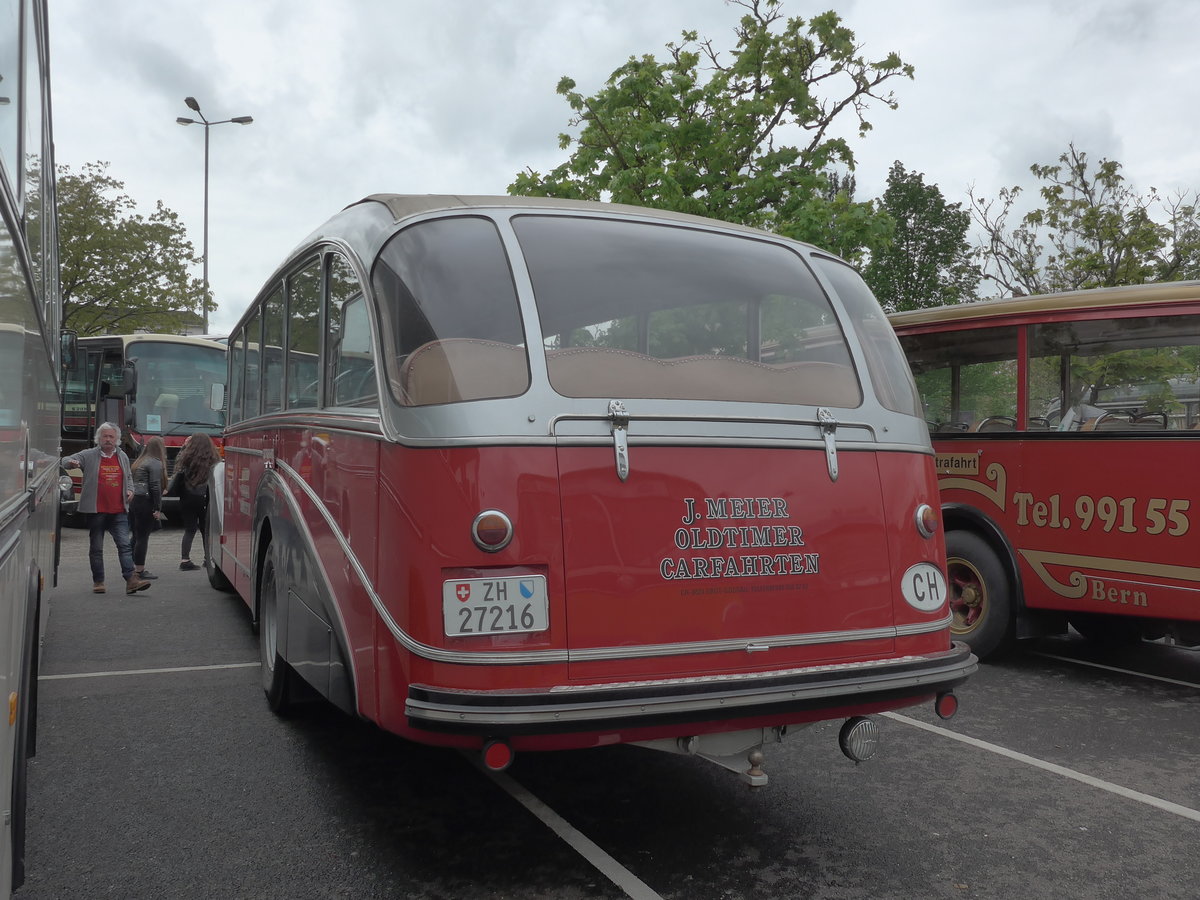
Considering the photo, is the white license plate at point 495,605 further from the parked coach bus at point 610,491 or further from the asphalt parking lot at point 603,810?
the asphalt parking lot at point 603,810

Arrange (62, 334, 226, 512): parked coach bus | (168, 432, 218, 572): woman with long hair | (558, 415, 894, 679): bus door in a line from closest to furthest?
(558, 415, 894, 679): bus door
(168, 432, 218, 572): woman with long hair
(62, 334, 226, 512): parked coach bus

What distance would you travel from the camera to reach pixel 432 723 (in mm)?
3271

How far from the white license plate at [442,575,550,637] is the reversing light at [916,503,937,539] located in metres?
1.63

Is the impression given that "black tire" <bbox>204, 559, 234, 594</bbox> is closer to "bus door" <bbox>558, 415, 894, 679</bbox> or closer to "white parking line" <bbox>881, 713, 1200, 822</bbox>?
"white parking line" <bbox>881, 713, 1200, 822</bbox>

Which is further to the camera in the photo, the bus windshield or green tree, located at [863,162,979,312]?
green tree, located at [863,162,979,312]

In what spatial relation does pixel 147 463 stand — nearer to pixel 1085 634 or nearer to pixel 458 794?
pixel 458 794

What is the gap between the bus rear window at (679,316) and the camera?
3820 millimetres

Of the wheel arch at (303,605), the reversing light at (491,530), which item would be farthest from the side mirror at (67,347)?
the reversing light at (491,530)

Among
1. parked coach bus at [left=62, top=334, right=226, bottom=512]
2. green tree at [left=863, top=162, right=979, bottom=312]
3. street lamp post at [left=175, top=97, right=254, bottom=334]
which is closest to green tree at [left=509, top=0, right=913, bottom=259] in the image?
parked coach bus at [left=62, top=334, right=226, bottom=512]

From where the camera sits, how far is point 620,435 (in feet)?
11.8

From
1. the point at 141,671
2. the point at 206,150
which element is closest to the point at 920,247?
the point at 206,150

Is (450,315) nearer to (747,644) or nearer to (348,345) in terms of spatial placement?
(348,345)

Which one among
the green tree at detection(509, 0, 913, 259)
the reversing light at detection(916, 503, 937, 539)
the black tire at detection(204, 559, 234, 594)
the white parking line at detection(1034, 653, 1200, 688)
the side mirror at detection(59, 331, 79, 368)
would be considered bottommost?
the white parking line at detection(1034, 653, 1200, 688)

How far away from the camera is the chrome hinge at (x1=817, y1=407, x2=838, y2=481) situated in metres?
3.96
